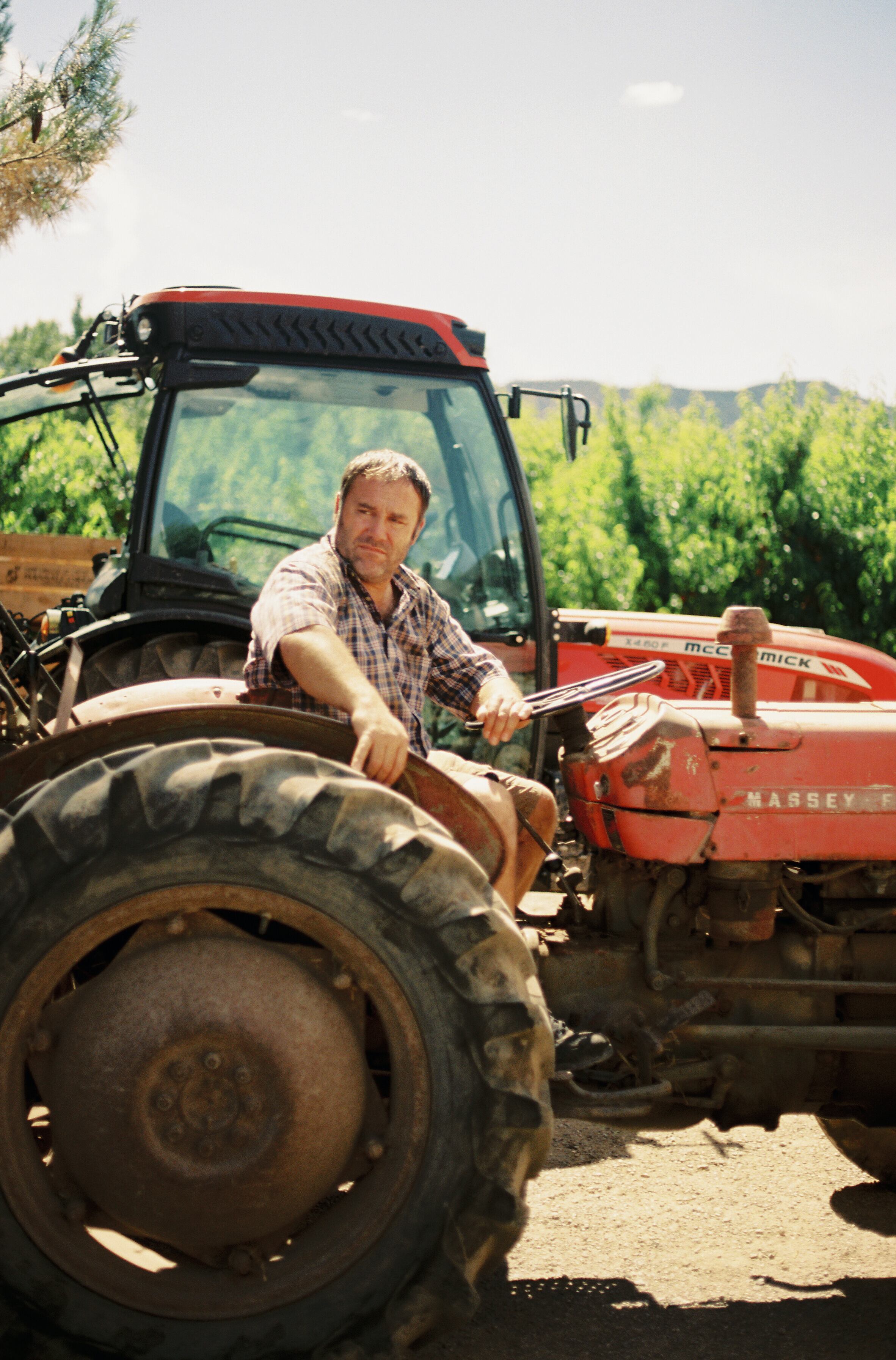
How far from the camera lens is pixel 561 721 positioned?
2668mm

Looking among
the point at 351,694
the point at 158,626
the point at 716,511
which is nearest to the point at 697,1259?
the point at 351,694

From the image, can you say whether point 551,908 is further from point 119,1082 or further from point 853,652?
point 853,652

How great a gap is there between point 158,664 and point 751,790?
2288 mm

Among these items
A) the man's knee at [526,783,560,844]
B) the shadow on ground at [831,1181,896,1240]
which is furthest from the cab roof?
the shadow on ground at [831,1181,896,1240]

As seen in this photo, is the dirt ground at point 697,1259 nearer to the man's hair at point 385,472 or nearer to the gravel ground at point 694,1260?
the gravel ground at point 694,1260

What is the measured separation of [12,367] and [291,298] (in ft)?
150

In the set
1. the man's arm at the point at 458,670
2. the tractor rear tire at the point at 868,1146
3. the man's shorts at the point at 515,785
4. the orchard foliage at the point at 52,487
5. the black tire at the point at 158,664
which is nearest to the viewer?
the man's shorts at the point at 515,785

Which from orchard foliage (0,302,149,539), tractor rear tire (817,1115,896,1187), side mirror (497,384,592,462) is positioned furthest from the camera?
orchard foliage (0,302,149,539)

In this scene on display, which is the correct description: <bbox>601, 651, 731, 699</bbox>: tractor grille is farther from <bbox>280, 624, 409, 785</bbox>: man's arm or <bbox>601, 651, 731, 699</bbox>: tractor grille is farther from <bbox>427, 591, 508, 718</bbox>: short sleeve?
<bbox>280, 624, 409, 785</bbox>: man's arm

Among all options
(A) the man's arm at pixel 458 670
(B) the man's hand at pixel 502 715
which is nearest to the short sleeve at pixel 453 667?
(A) the man's arm at pixel 458 670

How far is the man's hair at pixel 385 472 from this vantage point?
7.98 ft

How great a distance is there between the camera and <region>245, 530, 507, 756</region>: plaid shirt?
2.21m

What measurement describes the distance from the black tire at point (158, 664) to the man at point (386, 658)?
1.50 m

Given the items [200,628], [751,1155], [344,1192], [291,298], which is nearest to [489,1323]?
[344,1192]
